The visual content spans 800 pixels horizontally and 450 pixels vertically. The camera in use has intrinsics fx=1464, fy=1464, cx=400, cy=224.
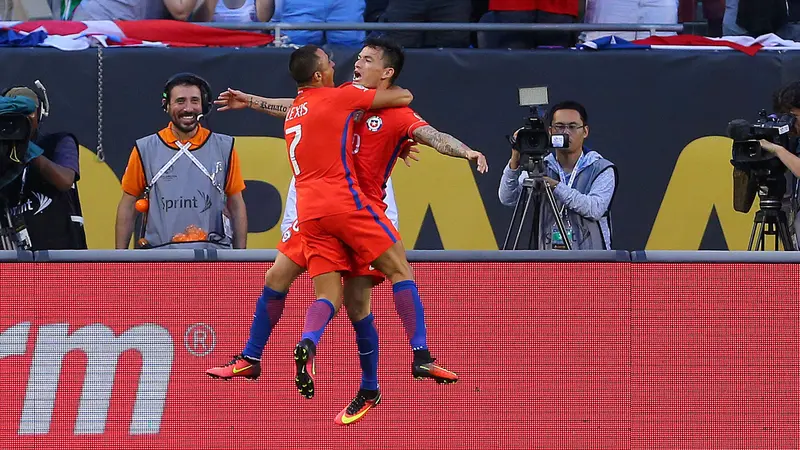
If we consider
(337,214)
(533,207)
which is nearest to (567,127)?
(533,207)

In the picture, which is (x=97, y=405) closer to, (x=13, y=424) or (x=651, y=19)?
(x=13, y=424)

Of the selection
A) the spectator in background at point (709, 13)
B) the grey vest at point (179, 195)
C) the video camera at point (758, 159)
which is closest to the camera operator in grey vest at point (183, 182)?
the grey vest at point (179, 195)

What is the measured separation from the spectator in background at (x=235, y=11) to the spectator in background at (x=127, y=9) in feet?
0.25

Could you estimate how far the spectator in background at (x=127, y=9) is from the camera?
10.7m

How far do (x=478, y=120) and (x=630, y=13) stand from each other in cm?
145

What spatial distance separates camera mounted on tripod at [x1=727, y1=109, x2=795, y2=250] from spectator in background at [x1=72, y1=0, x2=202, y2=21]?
414 centimetres

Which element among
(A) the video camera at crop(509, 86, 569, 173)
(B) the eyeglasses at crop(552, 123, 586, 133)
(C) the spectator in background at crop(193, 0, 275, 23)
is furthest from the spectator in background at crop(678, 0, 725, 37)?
(C) the spectator in background at crop(193, 0, 275, 23)

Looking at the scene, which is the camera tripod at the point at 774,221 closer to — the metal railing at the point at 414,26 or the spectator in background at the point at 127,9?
the metal railing at the point at 414,26

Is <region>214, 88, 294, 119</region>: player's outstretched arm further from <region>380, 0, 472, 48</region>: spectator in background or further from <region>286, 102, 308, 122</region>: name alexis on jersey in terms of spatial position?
<region>380, 0, 472, 48</region>: spectator in background

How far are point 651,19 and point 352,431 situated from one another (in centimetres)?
475

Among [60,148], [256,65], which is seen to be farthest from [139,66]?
[60,148]

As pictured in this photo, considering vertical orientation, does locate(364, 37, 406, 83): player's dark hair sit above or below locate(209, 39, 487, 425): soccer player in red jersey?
above

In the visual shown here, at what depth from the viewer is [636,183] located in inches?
417

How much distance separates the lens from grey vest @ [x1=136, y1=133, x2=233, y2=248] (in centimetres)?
894
